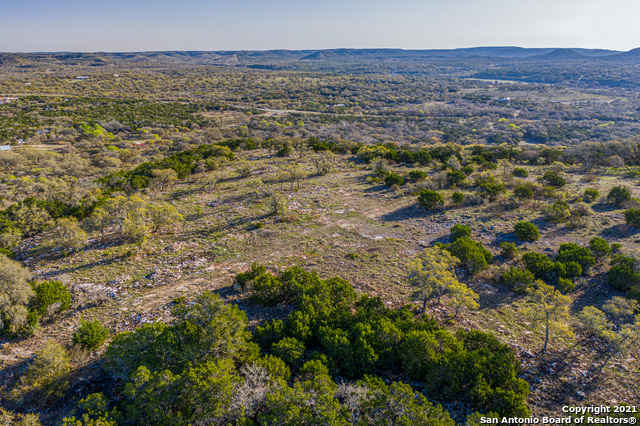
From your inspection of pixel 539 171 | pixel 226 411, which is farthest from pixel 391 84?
pixel 226 411

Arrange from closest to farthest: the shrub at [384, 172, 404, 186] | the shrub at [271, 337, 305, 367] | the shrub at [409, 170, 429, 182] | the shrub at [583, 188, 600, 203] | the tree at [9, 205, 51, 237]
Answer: the shrub at [271, 337, 305, 367]
the tree at [9, 205, 51, 237]
the shrub at [583, 188, 600, 203]
the shrub at [384, 172, 404, 186]
the shrub at [409, 170, 429, 182]

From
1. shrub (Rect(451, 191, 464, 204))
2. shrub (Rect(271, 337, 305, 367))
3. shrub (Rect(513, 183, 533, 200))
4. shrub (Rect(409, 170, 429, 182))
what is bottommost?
shrub (Rect(271, 337, 305, 367))

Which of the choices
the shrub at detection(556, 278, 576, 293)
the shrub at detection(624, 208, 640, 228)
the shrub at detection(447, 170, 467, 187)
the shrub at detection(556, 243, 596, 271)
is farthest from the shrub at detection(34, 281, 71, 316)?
the shrub at detection(624, 208, 640, 228)

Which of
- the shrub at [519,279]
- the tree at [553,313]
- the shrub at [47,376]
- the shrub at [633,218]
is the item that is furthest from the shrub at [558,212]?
the shrub at [47,376]

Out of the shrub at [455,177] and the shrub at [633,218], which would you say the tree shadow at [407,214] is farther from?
the shrub at [633,218]

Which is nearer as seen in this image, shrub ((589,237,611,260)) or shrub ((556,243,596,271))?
shrub ((556,243,596,271))

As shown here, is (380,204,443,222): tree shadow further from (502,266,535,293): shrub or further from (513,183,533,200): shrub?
(502,266,535,293): shrub

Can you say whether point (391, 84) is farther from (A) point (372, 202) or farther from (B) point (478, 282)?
(B) point (478, 282)
